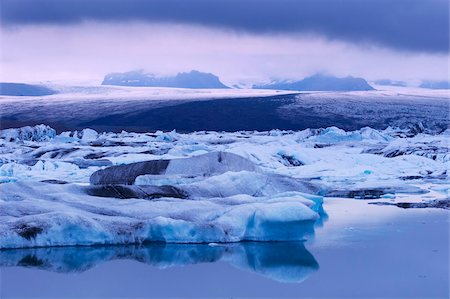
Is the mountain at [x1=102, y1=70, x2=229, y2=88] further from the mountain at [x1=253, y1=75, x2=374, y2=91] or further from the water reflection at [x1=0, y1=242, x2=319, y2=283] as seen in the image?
the water reflection at [x1=0, y1=242, x2=319, y2=283]

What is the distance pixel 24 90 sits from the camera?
177ft

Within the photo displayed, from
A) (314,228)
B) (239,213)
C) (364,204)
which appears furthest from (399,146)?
(239,213)

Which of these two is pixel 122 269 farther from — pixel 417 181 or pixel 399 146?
pixel 399 146

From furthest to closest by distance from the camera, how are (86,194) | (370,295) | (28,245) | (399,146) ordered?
(399,146) < (86,194) < (28,245) < (370,295)

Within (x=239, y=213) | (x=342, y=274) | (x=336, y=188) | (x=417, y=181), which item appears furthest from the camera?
(x=417, y=181)

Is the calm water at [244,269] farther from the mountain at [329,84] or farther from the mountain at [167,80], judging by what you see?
the mountain at [167,80]

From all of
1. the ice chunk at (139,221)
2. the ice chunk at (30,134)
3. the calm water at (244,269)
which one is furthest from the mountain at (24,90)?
the calm water at (244,269)

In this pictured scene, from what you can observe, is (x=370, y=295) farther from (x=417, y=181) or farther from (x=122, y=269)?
(x=417, y=181)

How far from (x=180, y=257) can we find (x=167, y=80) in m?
56.0

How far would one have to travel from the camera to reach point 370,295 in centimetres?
459

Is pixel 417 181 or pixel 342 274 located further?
pixel 417 181

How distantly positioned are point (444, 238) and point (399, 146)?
30.4ft

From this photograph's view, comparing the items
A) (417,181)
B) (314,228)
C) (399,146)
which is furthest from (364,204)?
(399,146)

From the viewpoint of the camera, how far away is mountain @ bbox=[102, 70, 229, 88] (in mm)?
60344
